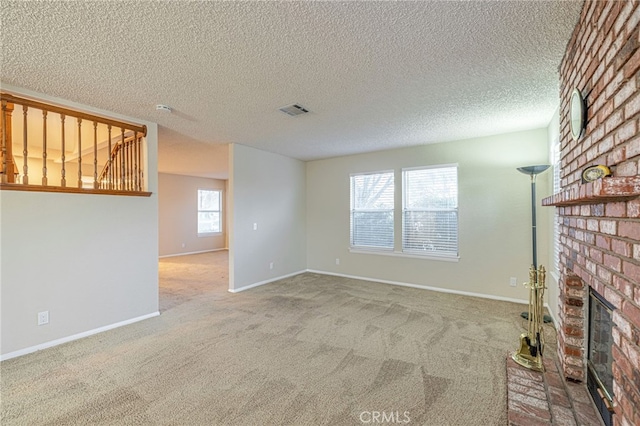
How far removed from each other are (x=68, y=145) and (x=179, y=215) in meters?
3.54

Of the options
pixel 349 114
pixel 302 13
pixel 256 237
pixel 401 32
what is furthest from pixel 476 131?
pixel 256 237

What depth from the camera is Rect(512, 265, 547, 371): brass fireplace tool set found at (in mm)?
2238

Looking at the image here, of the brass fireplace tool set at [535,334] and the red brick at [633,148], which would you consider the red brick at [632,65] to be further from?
the brass fireplace tool set at [535,334]

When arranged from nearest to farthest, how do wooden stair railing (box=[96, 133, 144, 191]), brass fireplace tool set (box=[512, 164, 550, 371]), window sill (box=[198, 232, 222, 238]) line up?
brass fireplace tool set (box=[512, 164, 550, 371]) < wooden stair railing (box=[96, 133, 144, 191]) < window sill (box=[198, 232, 222, 238])

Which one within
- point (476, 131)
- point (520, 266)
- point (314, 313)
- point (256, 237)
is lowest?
point (314, 313)

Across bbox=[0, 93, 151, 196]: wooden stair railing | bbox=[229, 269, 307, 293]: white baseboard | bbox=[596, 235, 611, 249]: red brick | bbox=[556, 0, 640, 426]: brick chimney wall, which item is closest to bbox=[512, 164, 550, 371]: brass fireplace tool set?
bbox=[556, 0, 640, 426]: brick chimney wall

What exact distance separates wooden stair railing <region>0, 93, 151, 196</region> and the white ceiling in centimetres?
19

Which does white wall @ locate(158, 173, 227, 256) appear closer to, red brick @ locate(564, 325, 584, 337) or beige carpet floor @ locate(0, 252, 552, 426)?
beige carpet floor @ locate(0, 252, 552, 426)

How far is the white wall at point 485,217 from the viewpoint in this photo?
3965mm

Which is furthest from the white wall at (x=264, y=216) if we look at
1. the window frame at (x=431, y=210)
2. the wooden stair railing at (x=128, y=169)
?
the window frame at (x=431, y=210)

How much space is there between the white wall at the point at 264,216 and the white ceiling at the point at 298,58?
1.36 m

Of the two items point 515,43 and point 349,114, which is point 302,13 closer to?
point 515,43

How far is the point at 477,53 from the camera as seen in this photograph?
206 centimetres

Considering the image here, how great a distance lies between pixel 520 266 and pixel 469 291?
2.56 feet
